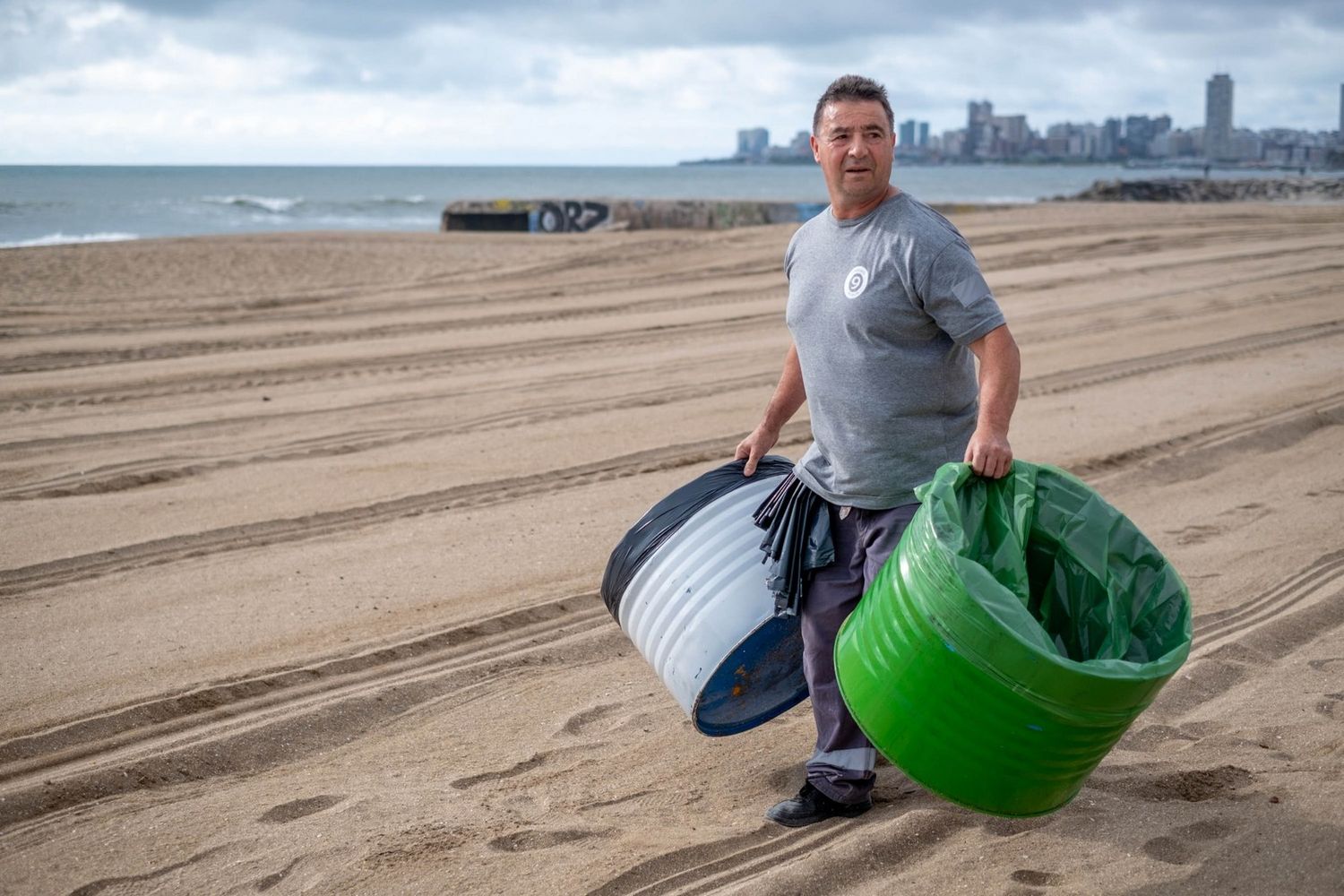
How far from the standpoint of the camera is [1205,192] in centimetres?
4397

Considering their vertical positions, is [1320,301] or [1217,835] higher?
[1320,301]

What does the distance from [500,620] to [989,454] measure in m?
2.47

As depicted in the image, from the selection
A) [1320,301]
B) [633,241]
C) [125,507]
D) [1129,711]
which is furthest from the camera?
[633,241]

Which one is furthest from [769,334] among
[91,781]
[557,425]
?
[91,781]

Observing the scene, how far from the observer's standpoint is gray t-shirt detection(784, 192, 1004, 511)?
2.96 metres

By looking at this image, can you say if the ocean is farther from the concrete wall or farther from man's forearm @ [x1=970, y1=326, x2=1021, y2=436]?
man's forearm @ [x1=970, y1=326, x2=1021, y2=436]

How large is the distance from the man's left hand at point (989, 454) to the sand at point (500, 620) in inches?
38.5

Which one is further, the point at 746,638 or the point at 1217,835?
the point at 746,638

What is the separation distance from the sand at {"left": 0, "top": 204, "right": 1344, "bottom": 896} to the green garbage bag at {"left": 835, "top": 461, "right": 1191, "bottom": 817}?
16.7 inches

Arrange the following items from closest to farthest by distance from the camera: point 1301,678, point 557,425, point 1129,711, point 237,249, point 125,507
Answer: point 1129,711 < point 1301,678 < point 125,507 < point 557,425 < point 237,249

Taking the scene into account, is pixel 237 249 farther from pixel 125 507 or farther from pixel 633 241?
pixel 125 507

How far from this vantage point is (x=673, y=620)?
351 centimetres

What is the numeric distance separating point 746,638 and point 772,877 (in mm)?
639

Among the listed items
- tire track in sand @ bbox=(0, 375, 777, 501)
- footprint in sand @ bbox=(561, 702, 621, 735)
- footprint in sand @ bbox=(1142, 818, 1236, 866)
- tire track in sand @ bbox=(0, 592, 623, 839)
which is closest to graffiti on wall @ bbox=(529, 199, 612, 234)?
tire track in sand @ bbox=(0, 375, 777, 501)
